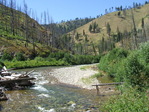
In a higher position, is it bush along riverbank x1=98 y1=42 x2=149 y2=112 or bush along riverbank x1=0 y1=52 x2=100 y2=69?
bush along riverbank x1=0 y1=52 x2=100 y2=69

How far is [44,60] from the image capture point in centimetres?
7644

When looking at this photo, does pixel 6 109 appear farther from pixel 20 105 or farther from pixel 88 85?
pixel 88 85

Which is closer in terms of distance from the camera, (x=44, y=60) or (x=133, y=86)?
(x=133, y=86)

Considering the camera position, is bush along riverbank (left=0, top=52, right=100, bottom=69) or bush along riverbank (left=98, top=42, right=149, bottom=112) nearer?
bush along riverbank (left=98, top=42, right=149, bottom=112)

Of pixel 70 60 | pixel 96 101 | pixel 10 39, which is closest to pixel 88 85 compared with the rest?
pixel 96 101

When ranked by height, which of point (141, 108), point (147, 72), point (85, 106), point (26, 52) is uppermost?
point (26, 52)

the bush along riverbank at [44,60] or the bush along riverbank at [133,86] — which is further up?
the bush along riverbank at [44,60]

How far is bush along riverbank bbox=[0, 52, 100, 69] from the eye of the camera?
2360 inches

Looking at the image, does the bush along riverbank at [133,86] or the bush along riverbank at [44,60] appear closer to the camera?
the bush along riverbank at [133,86]

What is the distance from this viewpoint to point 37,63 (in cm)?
6631

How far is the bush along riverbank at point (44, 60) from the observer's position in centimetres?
5995

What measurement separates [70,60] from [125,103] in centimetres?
7311

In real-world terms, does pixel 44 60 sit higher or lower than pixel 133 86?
higher

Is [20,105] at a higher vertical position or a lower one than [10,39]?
lower
